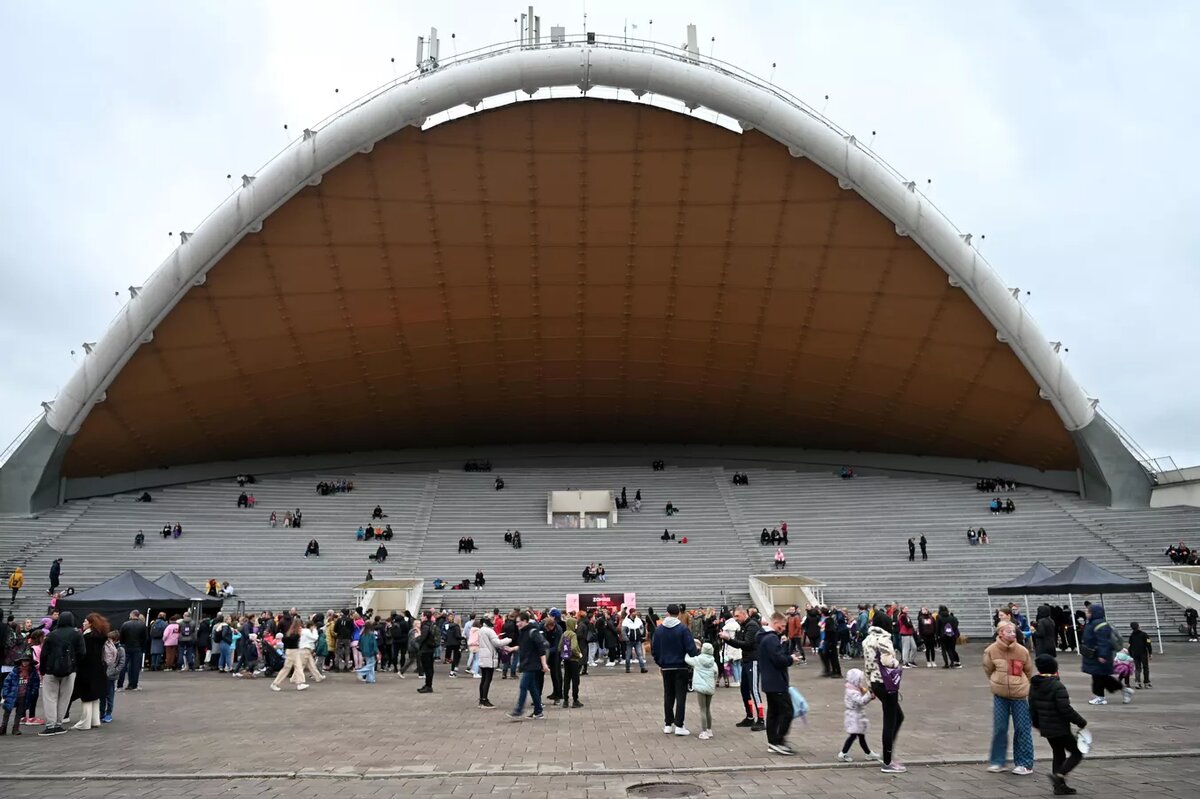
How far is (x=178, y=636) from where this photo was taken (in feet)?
68.9

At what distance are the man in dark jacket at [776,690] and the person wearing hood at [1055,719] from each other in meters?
2.32

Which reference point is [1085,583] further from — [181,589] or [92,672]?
[181,589]

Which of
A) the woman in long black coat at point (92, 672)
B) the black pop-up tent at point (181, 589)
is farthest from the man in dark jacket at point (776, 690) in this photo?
the black pop-up tent at point (181, 589)

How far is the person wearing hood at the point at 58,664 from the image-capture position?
10922 mm

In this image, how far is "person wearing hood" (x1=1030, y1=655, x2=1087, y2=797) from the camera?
22.4 ft

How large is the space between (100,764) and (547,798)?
4.96 m

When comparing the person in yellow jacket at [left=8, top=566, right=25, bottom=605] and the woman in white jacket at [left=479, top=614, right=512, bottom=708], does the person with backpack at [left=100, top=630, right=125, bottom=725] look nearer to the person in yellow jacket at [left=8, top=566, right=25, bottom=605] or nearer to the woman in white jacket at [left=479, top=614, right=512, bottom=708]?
the woman in white jacket at [left=479, top=614, right=512, bottom=708]

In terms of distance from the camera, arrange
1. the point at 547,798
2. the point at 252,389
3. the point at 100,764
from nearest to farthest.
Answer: the point at 547,798 < the point at 100,764 < the point at 252,389

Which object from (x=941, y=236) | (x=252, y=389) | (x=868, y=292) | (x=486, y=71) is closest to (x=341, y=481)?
(x=252, y=389)

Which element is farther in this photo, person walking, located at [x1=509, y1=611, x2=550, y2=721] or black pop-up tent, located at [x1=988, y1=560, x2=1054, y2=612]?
black pop-up tent, located at [x1=988, y1=560, x2=1054, y2=612]

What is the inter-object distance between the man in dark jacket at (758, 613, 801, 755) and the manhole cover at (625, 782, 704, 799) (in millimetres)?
1743

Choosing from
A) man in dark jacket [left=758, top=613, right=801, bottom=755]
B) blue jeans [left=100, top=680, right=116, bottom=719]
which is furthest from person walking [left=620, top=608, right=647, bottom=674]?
man in dark jacket [left=758, top=613, right=801, bottom=755]

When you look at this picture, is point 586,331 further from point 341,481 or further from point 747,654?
point 747,654

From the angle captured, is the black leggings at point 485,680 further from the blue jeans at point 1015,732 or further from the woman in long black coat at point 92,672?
the blue jeans at point 1015,732
